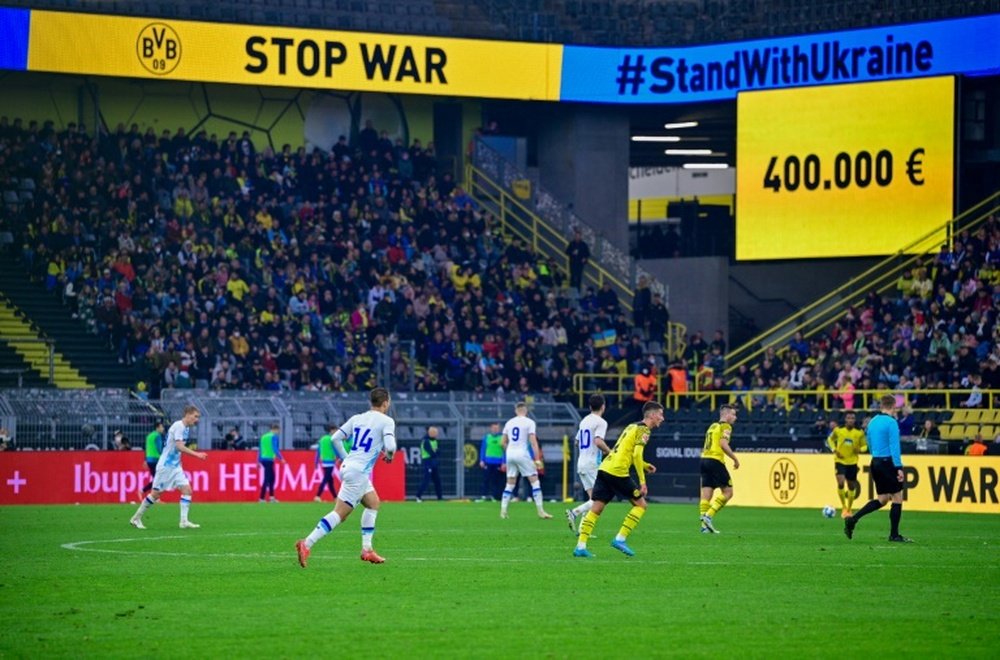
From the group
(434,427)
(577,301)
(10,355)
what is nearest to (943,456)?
(434,427)

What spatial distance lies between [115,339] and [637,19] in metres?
20.9

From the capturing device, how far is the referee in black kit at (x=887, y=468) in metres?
26.1

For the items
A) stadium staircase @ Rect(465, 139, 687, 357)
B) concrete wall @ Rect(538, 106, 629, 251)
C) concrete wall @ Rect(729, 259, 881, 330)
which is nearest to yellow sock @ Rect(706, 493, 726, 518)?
stadium staircase @ Rect(465, 139, 687, 357)

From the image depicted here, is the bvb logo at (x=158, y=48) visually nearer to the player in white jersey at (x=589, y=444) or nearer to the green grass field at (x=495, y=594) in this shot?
the green grass field at (x=495, y=594)

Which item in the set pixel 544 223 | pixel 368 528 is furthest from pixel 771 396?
pixel 368 528

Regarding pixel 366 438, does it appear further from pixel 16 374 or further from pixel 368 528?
pixel 16 374

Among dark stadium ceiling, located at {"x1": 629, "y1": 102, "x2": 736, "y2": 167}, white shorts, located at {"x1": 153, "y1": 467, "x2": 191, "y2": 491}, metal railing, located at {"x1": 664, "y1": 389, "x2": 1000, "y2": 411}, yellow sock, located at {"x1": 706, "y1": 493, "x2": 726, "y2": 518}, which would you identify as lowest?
yellow sock, located at {"x1": 706, "y1": 493, "x2": 726, "y2": 518}

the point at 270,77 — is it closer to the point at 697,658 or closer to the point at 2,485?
the point at 2,485

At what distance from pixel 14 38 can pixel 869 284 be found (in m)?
24.8

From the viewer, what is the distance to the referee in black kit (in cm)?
2611

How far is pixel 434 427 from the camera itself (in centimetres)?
4484

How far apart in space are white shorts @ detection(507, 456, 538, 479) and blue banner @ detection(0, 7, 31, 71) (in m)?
21.9

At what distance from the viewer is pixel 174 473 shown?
30.6 metres

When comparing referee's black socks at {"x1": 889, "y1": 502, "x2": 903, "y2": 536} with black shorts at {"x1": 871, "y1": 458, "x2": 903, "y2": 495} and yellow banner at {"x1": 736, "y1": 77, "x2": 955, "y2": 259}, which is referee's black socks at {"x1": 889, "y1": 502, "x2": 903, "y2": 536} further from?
yellow banner at {"x1": 736, "y1": 77, "x2": 955, "y2": 259}
